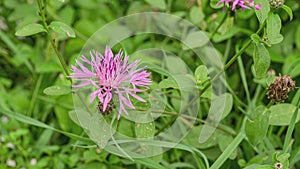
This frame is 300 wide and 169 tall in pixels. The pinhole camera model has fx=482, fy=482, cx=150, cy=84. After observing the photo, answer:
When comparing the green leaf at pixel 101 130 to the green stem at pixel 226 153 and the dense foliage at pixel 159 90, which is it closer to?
the dense foliage at pixel 159 90

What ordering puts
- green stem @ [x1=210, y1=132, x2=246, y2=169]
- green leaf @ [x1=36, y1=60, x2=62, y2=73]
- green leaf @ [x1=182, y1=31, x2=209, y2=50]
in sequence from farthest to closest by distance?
green leaf @ [x1=36, y1=60, x2=62, y2=73] < green leaf @ [x1=182, y1=31, x2=209, y2=50] < green stem @ [x1=210, y1=132, x2=246, y2=169]

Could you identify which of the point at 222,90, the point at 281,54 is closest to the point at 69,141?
the point at 222,90

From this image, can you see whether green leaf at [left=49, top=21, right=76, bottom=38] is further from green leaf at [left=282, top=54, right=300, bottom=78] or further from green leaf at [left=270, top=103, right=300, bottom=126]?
green leaf at [left=282, top=54, right=300, bottom=78]

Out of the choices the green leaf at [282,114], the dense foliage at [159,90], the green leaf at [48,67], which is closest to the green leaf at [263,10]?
the dense foliage at [159,90]

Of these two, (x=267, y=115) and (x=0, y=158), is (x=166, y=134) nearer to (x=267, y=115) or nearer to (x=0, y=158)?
(x=267, y=115)

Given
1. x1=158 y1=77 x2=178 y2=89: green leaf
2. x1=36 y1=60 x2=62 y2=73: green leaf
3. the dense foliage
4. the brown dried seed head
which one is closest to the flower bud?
the dense foliage
